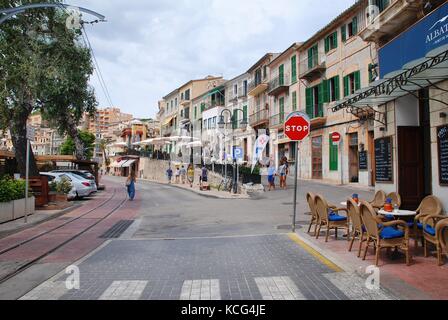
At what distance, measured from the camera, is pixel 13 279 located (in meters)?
6.34

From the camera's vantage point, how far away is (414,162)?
10484 millimetres

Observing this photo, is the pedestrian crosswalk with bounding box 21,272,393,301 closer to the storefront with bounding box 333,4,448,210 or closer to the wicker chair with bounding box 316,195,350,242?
the wicker chair with bounding box 316,195,350,242

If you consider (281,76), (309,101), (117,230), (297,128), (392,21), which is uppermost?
(281,76)

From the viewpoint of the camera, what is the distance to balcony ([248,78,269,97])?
4062 centimetres

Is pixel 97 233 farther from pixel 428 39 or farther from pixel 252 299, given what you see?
pixel 428 39

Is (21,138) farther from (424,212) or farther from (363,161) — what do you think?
(363,161)

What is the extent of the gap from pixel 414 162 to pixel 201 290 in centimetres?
733

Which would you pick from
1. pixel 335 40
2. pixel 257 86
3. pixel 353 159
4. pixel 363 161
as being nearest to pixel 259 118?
pixel 257 86

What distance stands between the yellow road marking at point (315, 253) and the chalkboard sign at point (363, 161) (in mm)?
14673

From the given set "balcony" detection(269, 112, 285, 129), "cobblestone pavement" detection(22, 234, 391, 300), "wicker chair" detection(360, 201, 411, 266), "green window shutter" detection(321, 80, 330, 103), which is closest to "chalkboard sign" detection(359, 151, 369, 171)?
"green window shutter" detection(321, 80, 330, 103)

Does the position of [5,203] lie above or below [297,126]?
below
